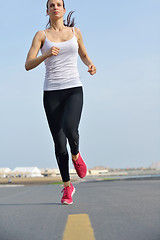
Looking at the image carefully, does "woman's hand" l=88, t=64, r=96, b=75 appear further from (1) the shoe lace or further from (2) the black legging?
(1) the shoe lace

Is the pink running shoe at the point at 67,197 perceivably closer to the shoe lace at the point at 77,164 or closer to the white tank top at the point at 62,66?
the shoe lace at the point at 77,164

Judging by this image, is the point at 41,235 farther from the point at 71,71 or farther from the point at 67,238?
the point at 71,71


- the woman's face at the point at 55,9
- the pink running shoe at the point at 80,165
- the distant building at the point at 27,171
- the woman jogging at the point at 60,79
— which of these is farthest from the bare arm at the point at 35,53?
the distant building at the point at 27,171

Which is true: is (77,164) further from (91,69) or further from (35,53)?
(35,53)

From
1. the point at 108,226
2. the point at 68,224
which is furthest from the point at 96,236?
the point at 68,224

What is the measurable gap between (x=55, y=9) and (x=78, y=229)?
3.08 m

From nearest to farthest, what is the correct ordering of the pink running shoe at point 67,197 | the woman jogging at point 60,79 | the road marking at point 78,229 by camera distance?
1. the road marking at point 78,229
2. the woman jogging at point 60,79
3. the pink running shoe at point 67,197

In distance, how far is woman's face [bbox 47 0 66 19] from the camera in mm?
4664

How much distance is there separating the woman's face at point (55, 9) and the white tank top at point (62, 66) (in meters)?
0.36

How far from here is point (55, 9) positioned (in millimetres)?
4688

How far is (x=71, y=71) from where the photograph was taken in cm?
468

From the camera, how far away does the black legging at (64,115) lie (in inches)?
177

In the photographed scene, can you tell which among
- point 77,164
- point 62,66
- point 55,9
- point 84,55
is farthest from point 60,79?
point 77,164

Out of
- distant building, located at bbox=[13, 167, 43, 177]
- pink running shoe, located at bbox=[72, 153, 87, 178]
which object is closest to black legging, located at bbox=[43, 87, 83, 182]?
pink running shoe, located at bbox=[72, 153, 87, 178]
